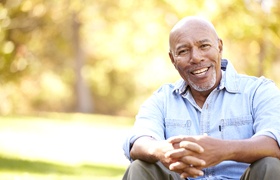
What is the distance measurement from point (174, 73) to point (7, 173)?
30.0 meters

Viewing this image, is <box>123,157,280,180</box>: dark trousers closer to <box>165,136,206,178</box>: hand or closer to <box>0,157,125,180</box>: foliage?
<box>165,136,206,178</box>: hand

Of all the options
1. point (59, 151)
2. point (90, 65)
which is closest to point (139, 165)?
Result: point (59, 151)

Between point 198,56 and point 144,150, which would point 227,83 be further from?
point 144,150

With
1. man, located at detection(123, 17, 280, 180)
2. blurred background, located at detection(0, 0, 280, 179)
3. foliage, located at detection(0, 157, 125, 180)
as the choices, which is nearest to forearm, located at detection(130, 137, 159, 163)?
man, located at detection(123, 17, 280, 180)

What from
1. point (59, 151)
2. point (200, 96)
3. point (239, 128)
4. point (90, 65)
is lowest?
point (239, 128)

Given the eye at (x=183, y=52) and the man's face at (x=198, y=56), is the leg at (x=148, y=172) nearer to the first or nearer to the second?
the man's face at (x=198, y=56)

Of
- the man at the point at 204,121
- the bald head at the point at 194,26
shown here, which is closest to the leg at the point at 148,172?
the man at the point at 204,121

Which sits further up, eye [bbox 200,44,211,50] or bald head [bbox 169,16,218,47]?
bald head [bbox 169,16,218,47]

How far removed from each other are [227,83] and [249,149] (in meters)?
0.65

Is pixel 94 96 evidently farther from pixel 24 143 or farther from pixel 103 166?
pixel 103 166

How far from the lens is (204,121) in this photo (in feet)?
15.9

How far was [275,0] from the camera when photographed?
999 centimetres

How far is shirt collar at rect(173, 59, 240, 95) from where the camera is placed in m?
4.86

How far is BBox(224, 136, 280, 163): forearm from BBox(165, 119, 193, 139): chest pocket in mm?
543
